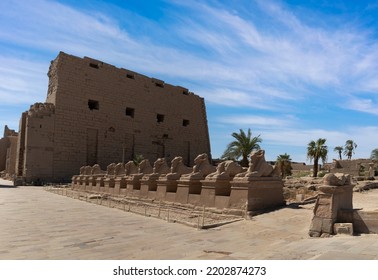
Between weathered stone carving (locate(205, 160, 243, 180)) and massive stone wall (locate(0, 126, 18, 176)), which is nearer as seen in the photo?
weathered stone carving (locate(205, 160, 243, 180))

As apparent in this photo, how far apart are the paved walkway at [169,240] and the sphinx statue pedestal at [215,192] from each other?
1.50 meters

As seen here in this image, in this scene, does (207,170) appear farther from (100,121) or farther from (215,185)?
(100,121)

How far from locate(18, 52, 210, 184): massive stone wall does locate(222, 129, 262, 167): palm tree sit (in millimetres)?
10573

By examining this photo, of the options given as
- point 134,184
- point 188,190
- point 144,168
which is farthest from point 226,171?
point 144,168

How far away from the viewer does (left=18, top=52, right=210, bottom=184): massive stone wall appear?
84.8 ft

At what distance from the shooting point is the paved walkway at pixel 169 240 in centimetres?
472

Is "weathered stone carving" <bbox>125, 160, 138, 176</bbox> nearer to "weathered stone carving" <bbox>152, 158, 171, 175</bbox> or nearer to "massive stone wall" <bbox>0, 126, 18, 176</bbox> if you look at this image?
"weathered stone carving" <bbox>152, 158, 171, 175</bbox>

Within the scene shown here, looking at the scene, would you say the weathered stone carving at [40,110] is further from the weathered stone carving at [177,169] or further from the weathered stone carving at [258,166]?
the weathered stone carving at [258,166]

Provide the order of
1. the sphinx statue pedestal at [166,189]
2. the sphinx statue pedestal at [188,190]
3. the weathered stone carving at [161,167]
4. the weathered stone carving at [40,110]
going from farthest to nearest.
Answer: the weathered stone carving at [40,110]
the weathered stone carving at [161,167]
the sphinx statue pedestal at [166,189]
the sphinx statue pedestal at [188,190]

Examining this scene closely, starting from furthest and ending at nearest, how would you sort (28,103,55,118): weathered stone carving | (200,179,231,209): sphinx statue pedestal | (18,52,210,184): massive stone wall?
(18,52,210,184): massive stone wall
(28,103,55,118): weathered stone carving
(200,179,231,209): sphinx statue pedestal

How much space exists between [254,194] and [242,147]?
15.3 metres

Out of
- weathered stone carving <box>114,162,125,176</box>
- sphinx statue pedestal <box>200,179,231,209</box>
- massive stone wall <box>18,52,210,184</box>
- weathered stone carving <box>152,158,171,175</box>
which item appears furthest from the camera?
massive stone wall <box>18,52,210,184</box>

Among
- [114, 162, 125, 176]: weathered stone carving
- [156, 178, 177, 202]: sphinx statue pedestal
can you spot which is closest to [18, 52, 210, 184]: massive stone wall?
[114, 162, 125, 176]: weathered stone carving

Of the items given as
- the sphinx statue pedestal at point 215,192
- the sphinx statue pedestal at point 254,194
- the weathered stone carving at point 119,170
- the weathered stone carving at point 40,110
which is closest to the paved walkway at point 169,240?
the sphinx statue pedestal at point 254,194
